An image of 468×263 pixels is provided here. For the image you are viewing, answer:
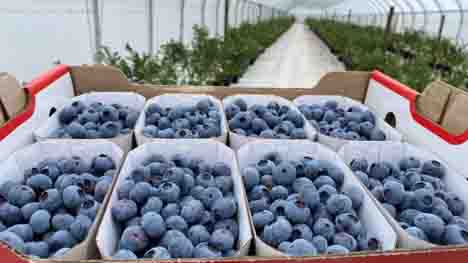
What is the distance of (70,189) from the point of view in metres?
0.85

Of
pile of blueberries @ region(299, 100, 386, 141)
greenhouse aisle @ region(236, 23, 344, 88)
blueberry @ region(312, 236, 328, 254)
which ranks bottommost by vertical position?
greenhouse aisle @ region(236, 23, 344, 88)

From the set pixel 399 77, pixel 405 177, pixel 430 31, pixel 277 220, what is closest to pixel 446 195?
pixel 405 177

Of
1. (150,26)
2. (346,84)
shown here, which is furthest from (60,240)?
(150,26)

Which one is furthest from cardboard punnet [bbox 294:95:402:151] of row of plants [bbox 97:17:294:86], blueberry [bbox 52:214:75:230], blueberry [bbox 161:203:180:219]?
row of plants [bbox 97:17:294:86]

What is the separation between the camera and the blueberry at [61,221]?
775mm

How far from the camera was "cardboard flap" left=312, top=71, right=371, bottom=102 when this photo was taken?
1807mm

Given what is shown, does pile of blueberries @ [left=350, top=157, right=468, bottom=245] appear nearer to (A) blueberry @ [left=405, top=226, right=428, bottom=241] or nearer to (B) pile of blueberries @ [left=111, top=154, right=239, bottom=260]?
(A) blueberry @ [left=405, top=226, right=428, bottom=241]

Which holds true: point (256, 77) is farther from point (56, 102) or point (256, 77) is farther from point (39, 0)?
point (56, 102)

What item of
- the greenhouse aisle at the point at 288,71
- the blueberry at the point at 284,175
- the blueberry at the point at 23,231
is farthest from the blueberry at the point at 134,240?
the greenhouse aisle at the point at 288,71

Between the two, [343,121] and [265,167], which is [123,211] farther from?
[343,121]

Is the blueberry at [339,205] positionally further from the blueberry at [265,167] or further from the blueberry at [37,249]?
the blueberry at [37,249]

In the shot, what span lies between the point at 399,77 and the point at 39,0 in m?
3.31

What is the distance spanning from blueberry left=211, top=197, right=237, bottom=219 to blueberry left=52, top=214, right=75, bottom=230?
330 millimetres

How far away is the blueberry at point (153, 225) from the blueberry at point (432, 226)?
1.99 ft
